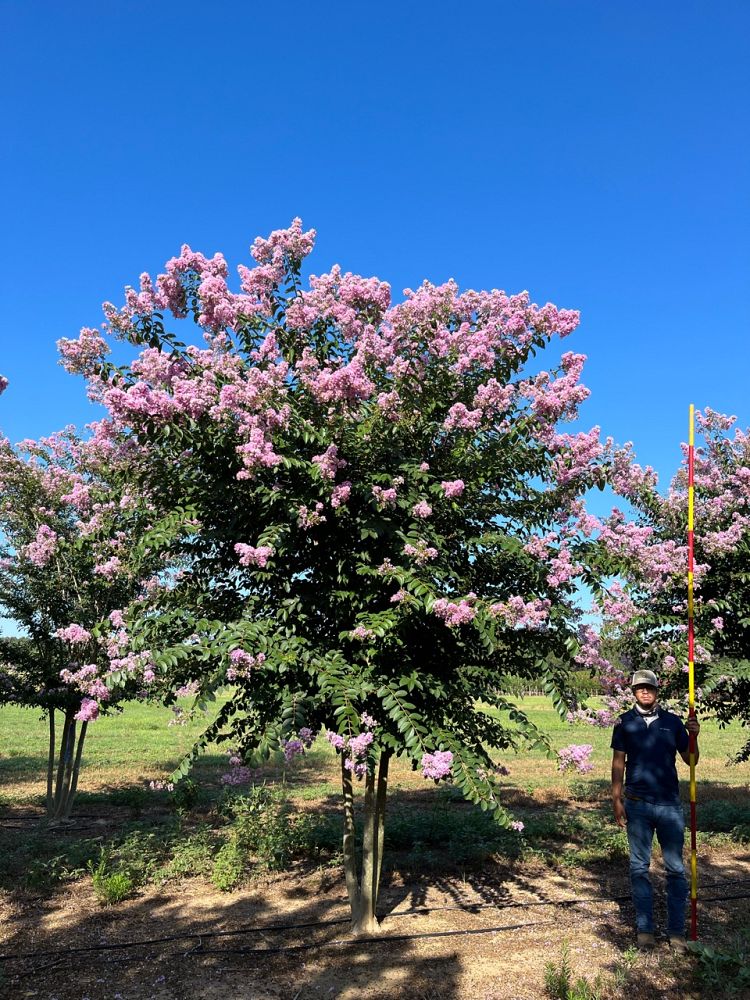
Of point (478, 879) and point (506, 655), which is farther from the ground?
point (506, 655)

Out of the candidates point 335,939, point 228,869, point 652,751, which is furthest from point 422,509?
point 228,869

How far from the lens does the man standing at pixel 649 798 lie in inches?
183

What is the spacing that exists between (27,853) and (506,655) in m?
6.22

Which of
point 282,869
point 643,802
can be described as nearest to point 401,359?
point 643,802

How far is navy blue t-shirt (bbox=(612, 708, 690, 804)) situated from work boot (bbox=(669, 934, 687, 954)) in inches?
34.1

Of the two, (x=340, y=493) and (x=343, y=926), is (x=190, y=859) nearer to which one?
(x=343, y=926)

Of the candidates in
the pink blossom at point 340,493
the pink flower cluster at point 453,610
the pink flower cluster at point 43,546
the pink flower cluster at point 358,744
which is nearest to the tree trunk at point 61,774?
the pink flower cluster at point 43,546

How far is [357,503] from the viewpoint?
4.75 meters

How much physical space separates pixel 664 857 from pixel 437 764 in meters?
2.05

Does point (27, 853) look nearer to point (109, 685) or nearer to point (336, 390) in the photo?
point (109, 685)

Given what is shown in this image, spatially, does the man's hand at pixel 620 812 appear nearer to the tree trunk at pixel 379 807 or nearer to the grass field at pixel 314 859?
the grass field at pixel 314 859

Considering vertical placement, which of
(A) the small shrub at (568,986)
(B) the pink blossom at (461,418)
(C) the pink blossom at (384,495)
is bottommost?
(A) the small shrub at (568,986)

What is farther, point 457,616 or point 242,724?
point 242,724

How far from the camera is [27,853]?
7801 millimetres
